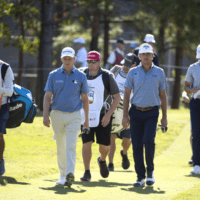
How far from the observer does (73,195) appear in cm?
658

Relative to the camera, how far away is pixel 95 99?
314 inches

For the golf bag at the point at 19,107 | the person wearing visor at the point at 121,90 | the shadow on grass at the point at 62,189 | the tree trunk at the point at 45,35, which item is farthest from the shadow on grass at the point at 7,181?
the tree trunk at the point at 45,35

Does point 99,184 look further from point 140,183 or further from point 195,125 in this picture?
point 195,125

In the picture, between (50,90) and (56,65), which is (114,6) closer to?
(56,65)

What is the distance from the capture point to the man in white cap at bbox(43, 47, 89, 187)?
721cm

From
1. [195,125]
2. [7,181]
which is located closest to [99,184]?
[7,181]

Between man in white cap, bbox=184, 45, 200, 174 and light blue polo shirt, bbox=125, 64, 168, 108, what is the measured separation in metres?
1.32

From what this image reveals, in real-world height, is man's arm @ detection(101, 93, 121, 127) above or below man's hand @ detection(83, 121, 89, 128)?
above

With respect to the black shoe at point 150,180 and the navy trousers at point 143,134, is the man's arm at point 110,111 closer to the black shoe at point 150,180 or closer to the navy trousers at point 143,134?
the navy trousers at point 143,134

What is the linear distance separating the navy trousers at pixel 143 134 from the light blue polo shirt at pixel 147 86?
0.13m

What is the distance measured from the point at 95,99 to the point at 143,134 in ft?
2.98

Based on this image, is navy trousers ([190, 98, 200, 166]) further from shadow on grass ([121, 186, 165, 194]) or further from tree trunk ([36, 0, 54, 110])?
tree trunk ([36, 0, 54, 110])

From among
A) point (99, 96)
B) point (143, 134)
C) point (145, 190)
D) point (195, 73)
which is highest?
point (195, 73)

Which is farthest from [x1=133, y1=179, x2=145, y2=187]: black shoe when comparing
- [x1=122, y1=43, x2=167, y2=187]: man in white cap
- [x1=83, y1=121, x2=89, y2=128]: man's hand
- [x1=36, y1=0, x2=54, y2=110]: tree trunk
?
[x1=36, y1=0, x2=54, y2=110]: tree trunk
